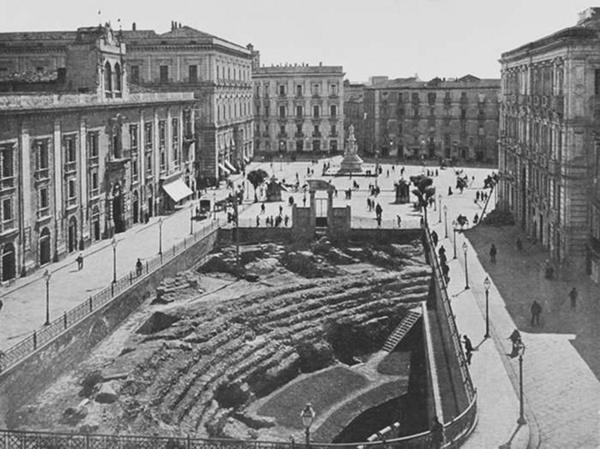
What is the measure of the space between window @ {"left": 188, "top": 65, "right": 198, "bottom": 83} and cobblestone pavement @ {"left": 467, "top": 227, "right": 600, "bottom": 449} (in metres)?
48.5

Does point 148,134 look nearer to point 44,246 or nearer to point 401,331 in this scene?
point 44,246

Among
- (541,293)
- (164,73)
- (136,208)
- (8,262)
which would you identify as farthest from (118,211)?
(164,73)

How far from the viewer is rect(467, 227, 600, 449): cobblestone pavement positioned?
91.1 feet

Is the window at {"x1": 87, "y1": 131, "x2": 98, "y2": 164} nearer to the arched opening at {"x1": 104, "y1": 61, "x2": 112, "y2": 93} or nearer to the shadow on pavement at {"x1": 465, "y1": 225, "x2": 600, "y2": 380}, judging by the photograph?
the arched opening at {"x1": 104, "y1": 61, "x2": 112, "y2": 93}

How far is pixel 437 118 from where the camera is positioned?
417 ft

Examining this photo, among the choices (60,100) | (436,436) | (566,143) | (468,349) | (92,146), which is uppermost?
(60,100)

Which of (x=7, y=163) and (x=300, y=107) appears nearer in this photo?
(x=7, y=163)

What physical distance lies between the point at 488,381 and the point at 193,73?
71.3 meters

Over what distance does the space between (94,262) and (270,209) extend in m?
27.9

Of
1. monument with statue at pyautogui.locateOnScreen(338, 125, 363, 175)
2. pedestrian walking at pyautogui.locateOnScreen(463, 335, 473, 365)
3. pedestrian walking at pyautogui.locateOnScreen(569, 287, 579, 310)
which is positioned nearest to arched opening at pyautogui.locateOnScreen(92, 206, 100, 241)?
pedestrian walking at pyautogui.locateOnScreen(569, 287, 579, 310)

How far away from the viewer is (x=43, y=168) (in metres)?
51.0

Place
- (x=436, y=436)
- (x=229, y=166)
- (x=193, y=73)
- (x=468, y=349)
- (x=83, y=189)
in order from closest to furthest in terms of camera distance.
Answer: (x=436, y=436)
(x=468, y=349)
(x=83, y=189)
(x=193, y=73)
(x=229, y=166)

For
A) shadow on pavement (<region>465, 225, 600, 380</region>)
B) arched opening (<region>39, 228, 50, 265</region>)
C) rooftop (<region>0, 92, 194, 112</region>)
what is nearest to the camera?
shadow on pavement (<region>465, 225, 600, 380</region>)

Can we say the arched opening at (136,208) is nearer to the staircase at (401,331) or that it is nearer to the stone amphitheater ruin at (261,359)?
the stone amphitheater ruin at (261,359)
